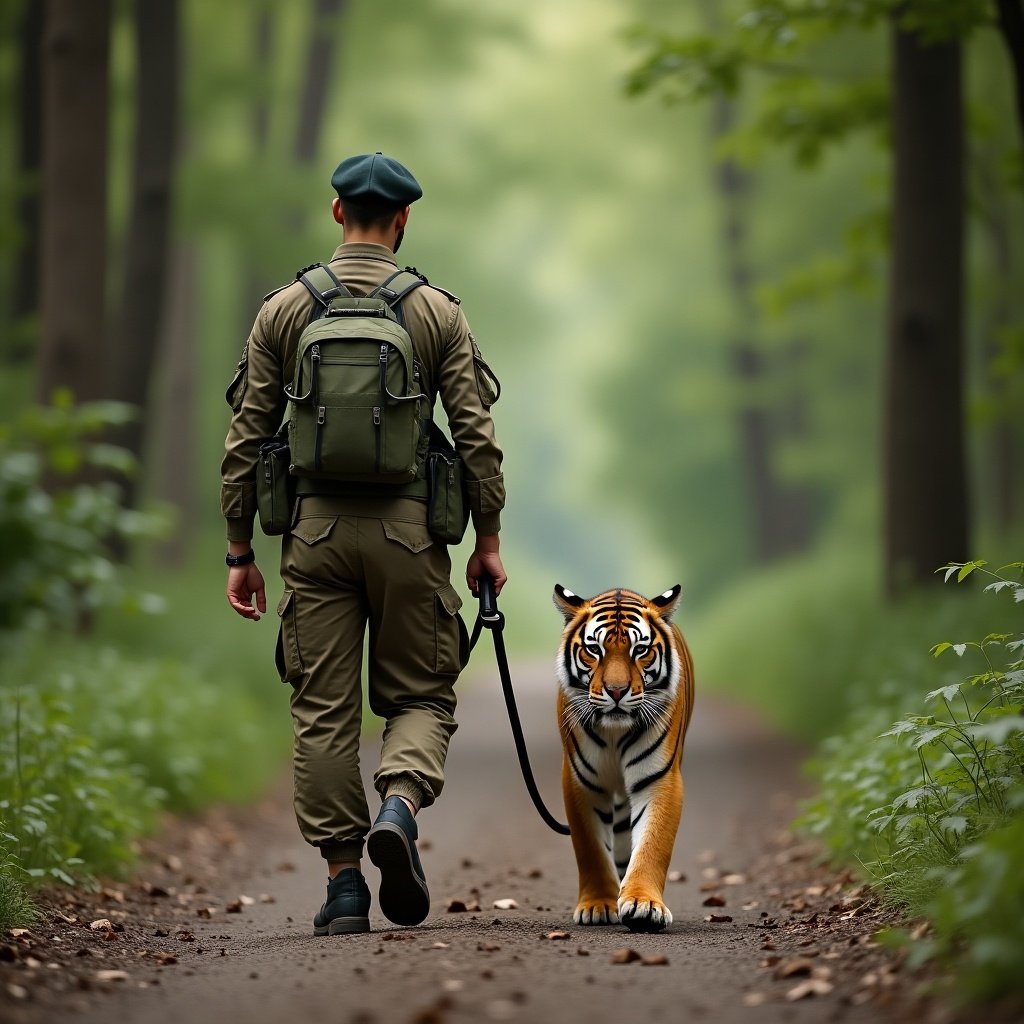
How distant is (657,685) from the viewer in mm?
5371

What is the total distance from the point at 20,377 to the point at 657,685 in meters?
→ 11.1

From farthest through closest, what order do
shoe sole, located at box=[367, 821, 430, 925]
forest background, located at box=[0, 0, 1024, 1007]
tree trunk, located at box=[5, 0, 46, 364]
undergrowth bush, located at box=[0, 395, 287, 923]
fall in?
tree trunk, located at box=[5, 0, 46, 364], forest background, located at box=[0, 0, 1024, 1007], undergrowth bush, located at box=[0, 395, 287, 923], shoe sole, located at box=[367, 821, 430, 925]

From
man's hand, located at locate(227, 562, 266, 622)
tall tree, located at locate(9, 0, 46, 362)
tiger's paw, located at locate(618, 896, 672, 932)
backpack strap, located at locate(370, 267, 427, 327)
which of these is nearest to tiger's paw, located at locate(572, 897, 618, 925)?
tiger's paw, located at locate(618, 896, 672, 932)

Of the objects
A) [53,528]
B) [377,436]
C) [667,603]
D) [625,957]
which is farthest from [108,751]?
[625,957]

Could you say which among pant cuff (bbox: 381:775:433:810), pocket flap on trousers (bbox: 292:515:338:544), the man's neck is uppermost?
the man's neck

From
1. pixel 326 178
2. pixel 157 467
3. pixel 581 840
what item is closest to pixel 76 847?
pixel 581 840

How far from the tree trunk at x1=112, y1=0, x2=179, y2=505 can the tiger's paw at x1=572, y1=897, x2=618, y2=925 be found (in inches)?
358

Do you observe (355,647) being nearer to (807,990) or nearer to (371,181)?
(371,181)

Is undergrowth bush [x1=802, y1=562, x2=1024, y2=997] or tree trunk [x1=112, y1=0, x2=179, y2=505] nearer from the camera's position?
undergrowth bush [x1=802, y1=562, x2=1024, y2=997]

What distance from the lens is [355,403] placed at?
517 cm

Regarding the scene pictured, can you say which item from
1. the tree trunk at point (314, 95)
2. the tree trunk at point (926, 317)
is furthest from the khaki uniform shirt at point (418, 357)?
the tree trunk at point (314, 95)

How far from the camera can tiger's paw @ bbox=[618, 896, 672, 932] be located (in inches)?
202

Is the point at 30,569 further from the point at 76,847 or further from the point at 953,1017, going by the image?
the point at 953,1017

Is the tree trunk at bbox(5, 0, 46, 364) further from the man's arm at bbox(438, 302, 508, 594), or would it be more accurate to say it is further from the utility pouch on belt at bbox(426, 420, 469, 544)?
the utility pouch on belt at bbox(426, 420, 469, 544)
